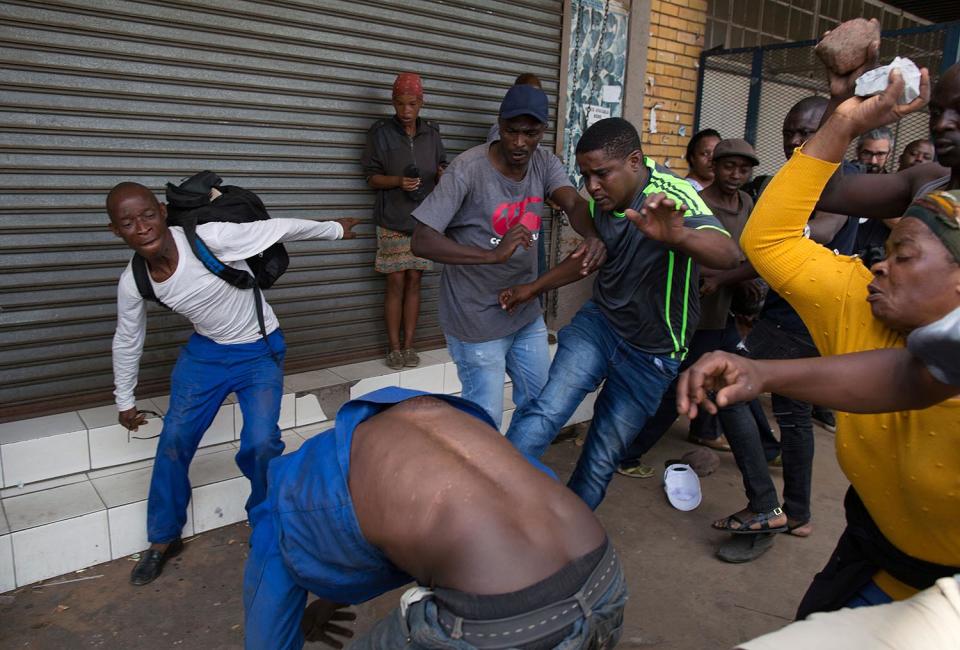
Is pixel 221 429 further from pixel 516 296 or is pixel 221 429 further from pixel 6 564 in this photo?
pixel 516 296

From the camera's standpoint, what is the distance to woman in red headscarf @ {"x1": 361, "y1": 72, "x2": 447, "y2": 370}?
190 inches

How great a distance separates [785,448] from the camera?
380 centimetres

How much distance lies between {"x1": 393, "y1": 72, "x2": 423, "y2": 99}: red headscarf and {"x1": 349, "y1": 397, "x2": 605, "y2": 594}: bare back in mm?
3386

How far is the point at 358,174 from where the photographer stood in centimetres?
504

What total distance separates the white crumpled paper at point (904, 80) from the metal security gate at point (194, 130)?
363cm

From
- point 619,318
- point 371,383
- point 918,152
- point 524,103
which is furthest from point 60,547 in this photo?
point 918,152

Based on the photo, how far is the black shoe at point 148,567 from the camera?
10.8 ft

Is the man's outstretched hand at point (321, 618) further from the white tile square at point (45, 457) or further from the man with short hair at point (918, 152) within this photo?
the man with short hair at point (918, 152)

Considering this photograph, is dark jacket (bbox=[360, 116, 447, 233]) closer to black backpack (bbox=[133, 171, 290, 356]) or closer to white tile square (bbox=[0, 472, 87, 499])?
black backpack (bbox=[133, 171, 290, 356])

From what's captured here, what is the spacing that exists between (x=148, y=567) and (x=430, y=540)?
227 cm

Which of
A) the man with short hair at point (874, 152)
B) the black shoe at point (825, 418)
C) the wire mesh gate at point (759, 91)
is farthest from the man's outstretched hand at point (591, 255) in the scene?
the wire mesh gate at point (759, 91)

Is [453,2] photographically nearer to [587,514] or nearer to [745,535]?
[745,535]

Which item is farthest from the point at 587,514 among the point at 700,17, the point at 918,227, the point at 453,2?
the point at 700,17

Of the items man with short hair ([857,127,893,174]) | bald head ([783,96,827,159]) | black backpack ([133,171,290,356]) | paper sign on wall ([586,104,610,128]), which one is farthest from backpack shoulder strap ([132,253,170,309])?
man with short hair ([857,127,893,174])
